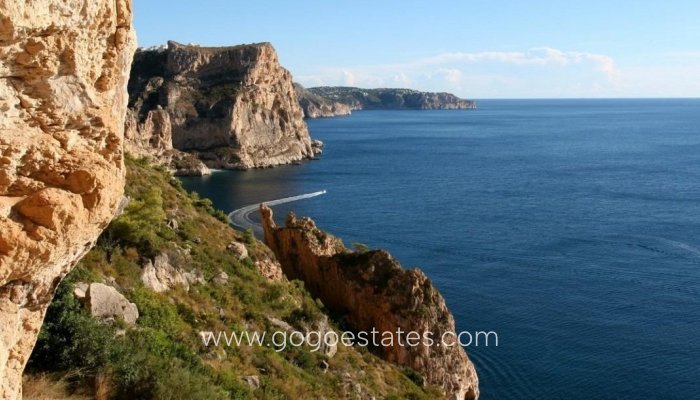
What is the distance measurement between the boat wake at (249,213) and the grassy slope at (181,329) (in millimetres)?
34638

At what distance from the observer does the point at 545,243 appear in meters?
57.6

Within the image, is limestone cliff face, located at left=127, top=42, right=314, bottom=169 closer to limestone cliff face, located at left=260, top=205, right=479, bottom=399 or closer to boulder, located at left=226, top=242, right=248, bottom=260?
limestone cliff face, located at left=260, top=205, right=479, bottom=399

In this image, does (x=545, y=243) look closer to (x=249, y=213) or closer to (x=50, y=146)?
(x=249, y=213)

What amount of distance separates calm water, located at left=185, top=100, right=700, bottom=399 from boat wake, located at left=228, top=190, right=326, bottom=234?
2.95 m

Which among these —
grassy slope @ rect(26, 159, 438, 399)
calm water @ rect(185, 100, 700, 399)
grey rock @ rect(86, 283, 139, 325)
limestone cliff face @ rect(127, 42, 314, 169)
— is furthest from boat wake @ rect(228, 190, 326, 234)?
grey rock @ rect(86, 283, 139, 325)

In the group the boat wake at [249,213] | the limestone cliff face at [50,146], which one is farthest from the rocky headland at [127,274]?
the boat wake at [249,213]

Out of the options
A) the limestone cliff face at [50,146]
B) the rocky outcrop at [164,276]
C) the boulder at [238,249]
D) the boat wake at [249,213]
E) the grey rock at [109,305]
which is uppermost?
the limestone cliff face at [50,146]

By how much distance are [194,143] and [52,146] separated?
398ft

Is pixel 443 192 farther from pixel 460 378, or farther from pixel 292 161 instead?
pixel 460 378

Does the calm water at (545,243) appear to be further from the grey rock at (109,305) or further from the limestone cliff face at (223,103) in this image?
the grey rock at (109,305)

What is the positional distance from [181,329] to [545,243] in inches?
1827

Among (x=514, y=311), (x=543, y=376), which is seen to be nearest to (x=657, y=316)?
(x=514, y=311)

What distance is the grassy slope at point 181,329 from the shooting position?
1245 cm

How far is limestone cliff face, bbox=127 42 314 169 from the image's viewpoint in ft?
408
